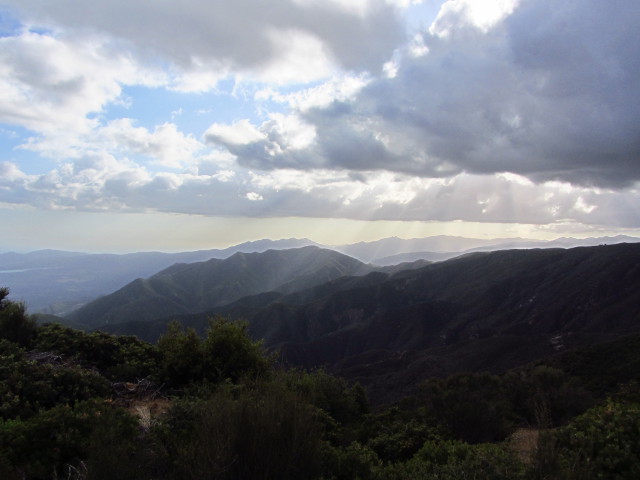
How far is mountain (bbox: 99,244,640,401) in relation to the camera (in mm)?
63000

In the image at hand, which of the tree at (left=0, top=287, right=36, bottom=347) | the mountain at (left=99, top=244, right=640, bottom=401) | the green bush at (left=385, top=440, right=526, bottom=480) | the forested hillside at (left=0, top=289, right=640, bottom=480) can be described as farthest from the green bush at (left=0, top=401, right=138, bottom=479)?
the mountain at (left=99, top=244, right=640, bottom=401)

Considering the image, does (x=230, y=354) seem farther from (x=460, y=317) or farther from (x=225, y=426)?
(x=460, y=317)

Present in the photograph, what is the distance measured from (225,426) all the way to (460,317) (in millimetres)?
99101

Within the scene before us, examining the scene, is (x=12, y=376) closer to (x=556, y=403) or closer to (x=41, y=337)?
(x=41, y=337)

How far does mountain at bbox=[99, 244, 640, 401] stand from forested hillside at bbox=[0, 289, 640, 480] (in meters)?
40.7

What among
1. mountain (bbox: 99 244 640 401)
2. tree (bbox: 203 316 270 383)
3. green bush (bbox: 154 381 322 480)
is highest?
green bush (bbox: 154 381 322 480)

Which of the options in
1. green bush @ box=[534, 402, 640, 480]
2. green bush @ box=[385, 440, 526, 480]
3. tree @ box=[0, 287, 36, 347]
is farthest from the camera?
tree @ box=[0, 287, 36, 347]

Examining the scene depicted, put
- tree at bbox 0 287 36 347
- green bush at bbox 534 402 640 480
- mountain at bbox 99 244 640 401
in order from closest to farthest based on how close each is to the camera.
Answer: green bush at bbox 534 402 640 480, tree at bbox 0 287 36 347, mountain at bbox 99 244 640 401

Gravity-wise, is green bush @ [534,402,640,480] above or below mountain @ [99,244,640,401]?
Result: above

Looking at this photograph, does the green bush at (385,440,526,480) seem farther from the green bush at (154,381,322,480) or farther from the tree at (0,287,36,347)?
the tree at (0,287,36,347)

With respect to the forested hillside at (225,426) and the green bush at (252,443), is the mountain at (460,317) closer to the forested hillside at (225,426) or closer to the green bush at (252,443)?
the forested hillside at (225,426)

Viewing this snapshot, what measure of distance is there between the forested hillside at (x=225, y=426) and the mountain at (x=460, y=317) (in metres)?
40.7

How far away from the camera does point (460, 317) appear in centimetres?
9700

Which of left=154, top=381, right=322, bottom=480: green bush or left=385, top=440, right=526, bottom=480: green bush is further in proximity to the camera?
left=385, top=440, right=526, bottom=480: green bush
